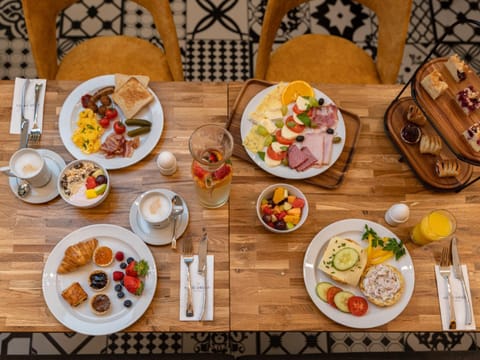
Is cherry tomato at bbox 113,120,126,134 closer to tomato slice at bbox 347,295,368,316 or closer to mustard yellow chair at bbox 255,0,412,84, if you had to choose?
mustard yellow chair at bbox 255,0,412,84

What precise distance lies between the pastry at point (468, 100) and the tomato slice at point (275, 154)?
618 millimetres

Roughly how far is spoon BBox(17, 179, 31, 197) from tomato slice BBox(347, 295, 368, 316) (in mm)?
1163

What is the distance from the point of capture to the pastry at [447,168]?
1682 millimetres

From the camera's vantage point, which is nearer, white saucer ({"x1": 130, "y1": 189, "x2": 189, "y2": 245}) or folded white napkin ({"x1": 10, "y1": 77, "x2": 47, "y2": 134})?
white saucer ({"x1": 130, "y1": 189, "x2": 189, "y2": 245})

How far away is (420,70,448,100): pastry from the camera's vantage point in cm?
154

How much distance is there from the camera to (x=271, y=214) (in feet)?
5.22

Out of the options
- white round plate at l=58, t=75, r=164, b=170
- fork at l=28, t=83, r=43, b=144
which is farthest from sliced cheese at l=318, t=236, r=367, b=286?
fork at l=28, t=83, r=43, b=144

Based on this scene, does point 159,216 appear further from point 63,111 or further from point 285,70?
point 285,70

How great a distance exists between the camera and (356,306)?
1.51 m

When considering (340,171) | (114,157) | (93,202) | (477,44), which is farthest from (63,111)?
(477,44)

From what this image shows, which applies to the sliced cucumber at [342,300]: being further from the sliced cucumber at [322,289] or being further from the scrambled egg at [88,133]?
the scrambled egg at [88,133]

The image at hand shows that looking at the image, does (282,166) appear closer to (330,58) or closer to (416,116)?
(416,116)

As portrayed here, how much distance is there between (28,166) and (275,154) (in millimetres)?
857

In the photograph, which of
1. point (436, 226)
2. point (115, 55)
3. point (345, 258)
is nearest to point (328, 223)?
point (345, 258)
